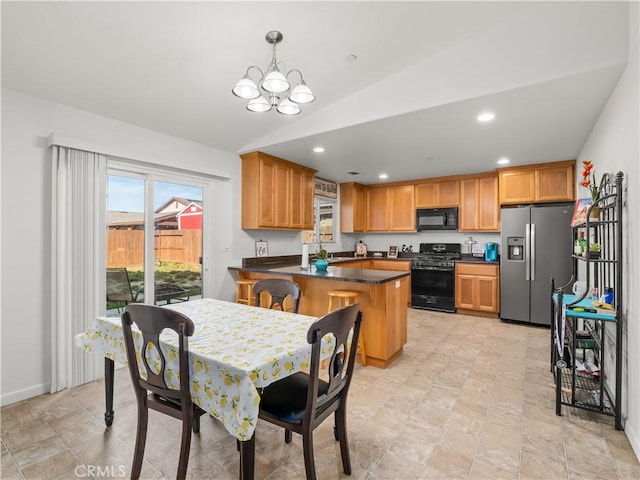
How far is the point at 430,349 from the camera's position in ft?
11.9

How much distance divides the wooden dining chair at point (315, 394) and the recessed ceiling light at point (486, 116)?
2.28m

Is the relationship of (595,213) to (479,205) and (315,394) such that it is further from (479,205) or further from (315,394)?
(479,205)

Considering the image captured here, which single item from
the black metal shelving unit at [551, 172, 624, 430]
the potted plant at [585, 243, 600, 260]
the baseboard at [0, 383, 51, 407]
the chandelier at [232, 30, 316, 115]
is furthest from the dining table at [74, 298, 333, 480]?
the potted plant at [585, 243, 600, 260]

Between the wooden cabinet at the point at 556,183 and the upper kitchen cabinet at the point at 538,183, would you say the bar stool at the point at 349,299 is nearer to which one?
the upper kitchen cabinet at the point at 538,183

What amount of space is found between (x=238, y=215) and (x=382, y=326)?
2417mm

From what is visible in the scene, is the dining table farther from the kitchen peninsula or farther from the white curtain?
the kitchen peninsula

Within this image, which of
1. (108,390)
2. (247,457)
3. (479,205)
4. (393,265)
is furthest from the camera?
(393,265)

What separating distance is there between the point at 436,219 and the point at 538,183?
1.64 m

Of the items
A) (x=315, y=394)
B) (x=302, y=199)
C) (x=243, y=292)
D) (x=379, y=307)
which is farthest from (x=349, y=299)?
(x=302, y=199)

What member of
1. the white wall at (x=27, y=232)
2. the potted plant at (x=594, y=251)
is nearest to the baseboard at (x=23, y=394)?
the white wall at (x=27, y=232)

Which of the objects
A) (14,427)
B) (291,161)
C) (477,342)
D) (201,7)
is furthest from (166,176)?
(477,342)

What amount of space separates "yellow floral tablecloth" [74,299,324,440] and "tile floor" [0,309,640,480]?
0.57m

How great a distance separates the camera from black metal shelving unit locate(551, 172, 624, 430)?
2.09 metres

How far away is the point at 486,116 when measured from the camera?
290 centimetres
